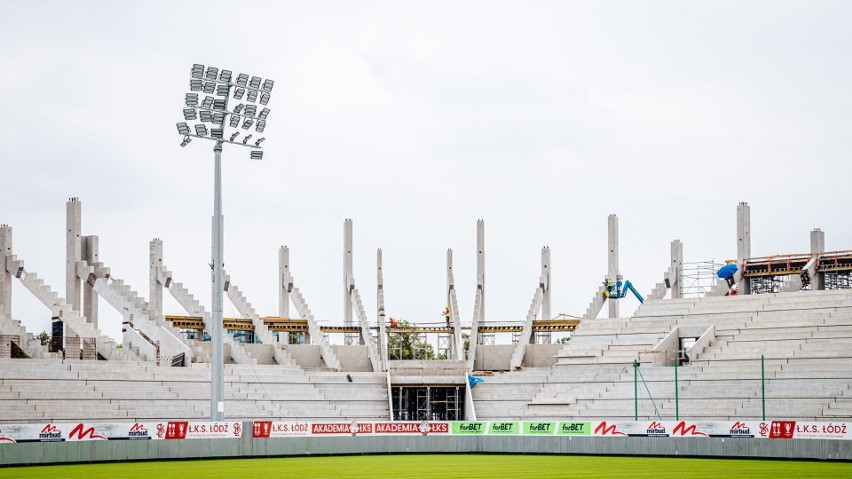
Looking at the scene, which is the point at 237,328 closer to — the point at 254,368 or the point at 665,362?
the point at 254,368

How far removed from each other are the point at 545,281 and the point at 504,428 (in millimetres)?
21232

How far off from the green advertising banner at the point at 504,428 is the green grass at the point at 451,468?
3166 mm

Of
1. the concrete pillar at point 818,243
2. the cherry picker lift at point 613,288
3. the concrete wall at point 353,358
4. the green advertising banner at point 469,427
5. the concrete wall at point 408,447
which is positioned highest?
the concrete pillar at point 818,243

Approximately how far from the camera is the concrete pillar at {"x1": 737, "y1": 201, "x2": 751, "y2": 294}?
63875 mm

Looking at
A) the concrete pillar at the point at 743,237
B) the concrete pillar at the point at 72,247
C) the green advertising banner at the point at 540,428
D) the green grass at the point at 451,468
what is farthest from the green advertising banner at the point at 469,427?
the concrete pillar at the point at 743,237

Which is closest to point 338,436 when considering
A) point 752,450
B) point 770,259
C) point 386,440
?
point 386,440

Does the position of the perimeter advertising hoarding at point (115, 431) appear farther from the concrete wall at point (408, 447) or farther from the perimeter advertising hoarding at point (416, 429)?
the concrete wall at point (408, 447)

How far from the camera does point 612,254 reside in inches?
2542

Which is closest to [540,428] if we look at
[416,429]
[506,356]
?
[416,429]

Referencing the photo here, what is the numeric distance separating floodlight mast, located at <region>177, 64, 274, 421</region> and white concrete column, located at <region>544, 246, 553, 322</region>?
979 inches

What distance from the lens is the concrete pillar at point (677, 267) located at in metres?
64.8

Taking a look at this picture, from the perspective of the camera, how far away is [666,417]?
4978 cm

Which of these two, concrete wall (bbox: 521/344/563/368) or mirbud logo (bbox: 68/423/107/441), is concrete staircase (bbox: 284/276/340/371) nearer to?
concrete wall (bbox: 521/344/563/368)

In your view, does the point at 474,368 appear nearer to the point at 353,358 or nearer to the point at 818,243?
the point at 353,358
